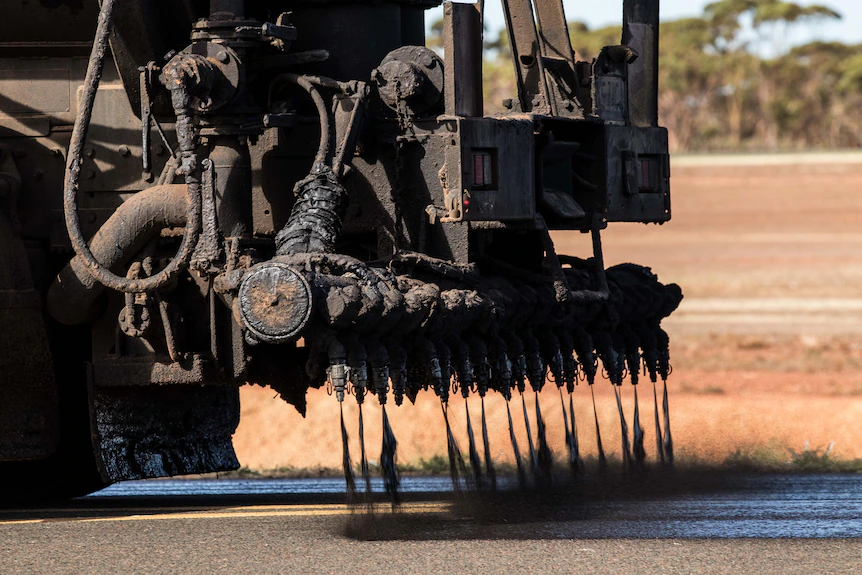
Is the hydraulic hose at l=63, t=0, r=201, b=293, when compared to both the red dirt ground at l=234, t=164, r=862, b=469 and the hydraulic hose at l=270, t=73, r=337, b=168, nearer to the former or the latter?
the hydraulic hose at l=270, t=73, r=337, b=168

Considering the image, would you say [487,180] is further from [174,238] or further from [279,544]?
[279,544]

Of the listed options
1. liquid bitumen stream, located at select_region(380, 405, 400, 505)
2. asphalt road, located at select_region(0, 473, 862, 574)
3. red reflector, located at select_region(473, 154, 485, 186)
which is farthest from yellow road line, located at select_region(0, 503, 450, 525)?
red reflector, located at select_region(473, 154, 485, 186)

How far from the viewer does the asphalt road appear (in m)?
6.78

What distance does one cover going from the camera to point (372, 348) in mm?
7410

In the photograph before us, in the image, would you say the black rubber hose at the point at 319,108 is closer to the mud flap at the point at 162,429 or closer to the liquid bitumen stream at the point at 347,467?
the liquid bitumen stream at the point at 347,467

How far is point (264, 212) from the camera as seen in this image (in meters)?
8.50

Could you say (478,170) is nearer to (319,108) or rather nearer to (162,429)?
(319,108)

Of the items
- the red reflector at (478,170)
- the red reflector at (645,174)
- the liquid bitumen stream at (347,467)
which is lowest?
the liquid bitumen stream at (347,467)

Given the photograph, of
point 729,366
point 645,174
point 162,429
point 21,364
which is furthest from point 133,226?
point 729,366

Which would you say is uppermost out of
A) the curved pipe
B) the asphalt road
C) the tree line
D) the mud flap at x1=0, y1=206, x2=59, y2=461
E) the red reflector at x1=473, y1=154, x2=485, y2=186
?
the tree line

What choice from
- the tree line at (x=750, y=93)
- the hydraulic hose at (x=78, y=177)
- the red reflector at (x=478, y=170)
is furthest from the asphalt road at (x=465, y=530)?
the tree line at (x=750, y=93)

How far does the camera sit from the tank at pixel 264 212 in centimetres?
791

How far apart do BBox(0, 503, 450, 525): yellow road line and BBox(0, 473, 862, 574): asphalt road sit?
Result: 0.03 ft

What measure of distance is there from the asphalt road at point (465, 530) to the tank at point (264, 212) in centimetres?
36
